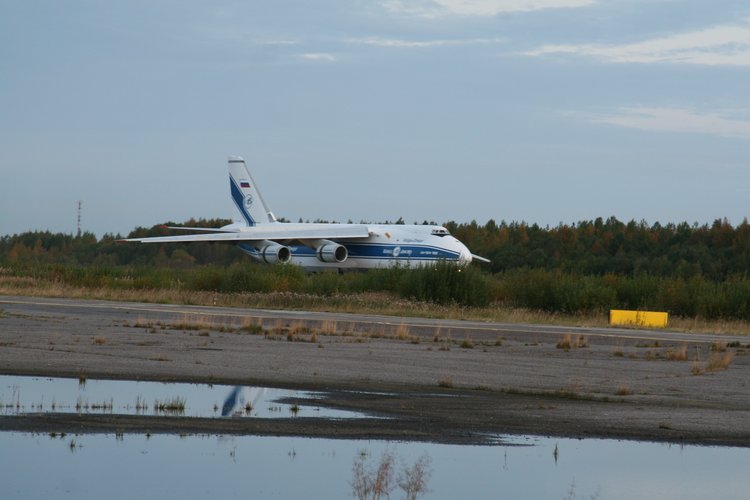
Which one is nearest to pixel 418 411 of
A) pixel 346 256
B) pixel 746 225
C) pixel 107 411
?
pixel 107 411

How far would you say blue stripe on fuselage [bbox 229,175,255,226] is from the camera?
6794 cm

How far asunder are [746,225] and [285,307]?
4852 cm

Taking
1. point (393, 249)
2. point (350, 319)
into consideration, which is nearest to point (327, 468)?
point (350, 319)

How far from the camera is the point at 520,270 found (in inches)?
1769

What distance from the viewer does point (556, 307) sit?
131ft

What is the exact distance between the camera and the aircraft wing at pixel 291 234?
56.5 meters

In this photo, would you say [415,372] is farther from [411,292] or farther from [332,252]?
[332,252]

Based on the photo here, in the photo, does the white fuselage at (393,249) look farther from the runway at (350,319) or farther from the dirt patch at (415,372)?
the dirt patch at (415,372)

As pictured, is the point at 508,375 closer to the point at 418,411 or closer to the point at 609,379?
the point at 609,379

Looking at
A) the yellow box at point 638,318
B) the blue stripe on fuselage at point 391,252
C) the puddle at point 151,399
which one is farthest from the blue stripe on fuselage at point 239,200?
the puddle at point 151,399

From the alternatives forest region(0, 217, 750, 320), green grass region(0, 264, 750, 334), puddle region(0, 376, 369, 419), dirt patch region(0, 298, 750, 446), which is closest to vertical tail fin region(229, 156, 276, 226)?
forest region(0, 217, 750, 320)

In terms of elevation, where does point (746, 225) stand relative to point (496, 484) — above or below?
above

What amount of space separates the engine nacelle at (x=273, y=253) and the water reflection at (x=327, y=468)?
4755 cm

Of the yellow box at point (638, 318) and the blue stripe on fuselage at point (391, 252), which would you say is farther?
→ the blue stripe on fuselage at point (391, 252)
